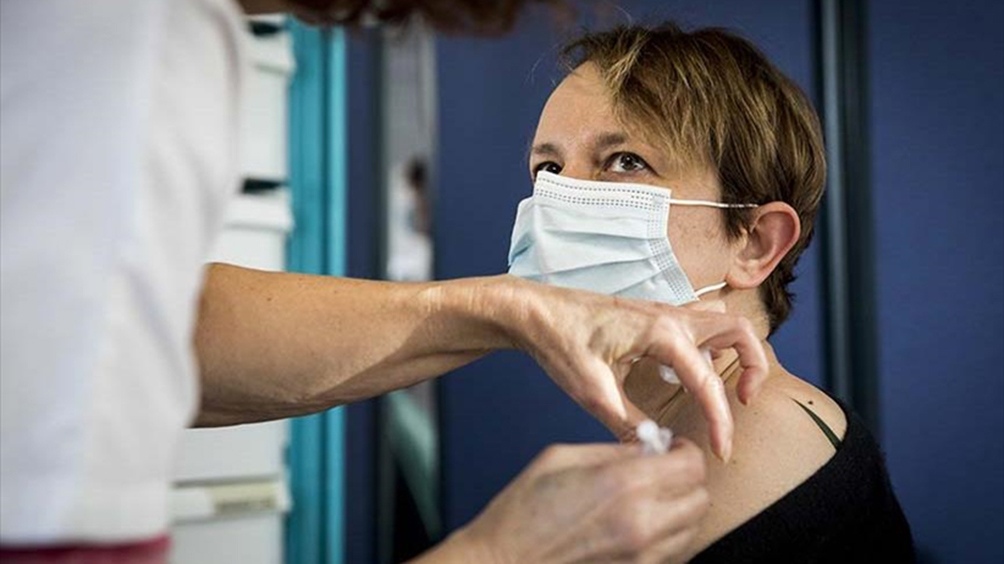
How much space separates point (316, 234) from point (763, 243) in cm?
131

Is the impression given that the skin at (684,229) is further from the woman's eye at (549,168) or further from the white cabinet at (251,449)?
the white cabinet at (251,449)

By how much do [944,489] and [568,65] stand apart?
0.88 meters

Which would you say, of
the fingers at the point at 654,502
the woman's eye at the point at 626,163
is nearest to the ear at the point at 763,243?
the woman's eye at the point at 626,163

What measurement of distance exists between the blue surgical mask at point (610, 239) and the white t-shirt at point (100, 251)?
2.82ft

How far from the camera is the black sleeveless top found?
1.25 m

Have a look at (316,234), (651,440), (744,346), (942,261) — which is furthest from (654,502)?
(316,234)

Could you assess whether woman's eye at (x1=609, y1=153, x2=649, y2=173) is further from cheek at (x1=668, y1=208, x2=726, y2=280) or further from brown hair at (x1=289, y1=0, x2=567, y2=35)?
brown hair at (x1=289, y1=0, x2=567, y2=35)

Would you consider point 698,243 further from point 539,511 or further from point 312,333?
point 539,511

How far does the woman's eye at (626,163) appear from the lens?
5.00ft

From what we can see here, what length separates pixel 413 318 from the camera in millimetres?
1208

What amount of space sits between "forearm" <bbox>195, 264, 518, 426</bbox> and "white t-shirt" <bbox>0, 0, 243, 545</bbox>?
1.73 feet

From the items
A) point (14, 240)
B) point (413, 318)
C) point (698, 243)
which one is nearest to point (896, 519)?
point (698, 243)

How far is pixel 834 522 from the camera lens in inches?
50.7

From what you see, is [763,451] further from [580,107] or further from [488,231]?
[488,231]
